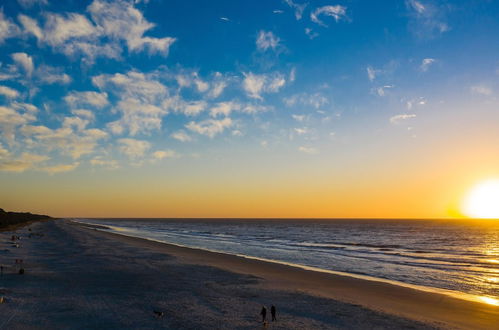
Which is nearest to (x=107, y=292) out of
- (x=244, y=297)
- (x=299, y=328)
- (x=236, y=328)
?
(x=244, y=297)

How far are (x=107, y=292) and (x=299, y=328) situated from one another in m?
9.89

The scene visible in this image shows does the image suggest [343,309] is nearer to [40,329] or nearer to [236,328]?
[236,328]

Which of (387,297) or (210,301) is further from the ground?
(210,301)

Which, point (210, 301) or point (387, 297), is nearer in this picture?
point (210, 301)

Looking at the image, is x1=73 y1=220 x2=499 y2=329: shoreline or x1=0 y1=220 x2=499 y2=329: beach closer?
x1=0 y1=220 x2=499 y2=329: beach

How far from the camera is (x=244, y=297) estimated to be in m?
16.9

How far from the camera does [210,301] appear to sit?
15844mm

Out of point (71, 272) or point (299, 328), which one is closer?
point (299, 328)

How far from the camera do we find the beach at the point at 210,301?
12578mm

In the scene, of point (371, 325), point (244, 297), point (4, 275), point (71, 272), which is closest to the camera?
point (371, 325)

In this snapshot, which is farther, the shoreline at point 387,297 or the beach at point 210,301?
the shoreline at point 387,297

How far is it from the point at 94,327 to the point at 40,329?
1.58 meters

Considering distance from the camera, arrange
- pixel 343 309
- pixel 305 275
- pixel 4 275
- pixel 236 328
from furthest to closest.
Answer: pixel 305 275 → pixel 4 275 → pixel 343 309 → pixel 236 328

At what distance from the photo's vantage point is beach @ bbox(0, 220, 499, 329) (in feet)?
41.3
